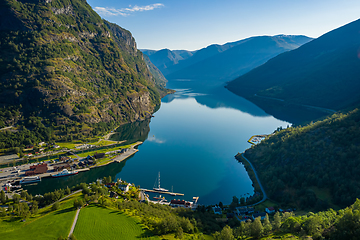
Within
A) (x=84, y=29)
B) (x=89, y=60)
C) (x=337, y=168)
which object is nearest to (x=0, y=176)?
(x=337, y=168)

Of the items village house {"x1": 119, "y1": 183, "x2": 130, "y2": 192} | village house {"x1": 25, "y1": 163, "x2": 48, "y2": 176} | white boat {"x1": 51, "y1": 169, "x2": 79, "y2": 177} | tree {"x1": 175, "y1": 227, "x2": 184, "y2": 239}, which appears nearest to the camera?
tree {"x1": 175, "y1": 227, "x2": 184, "y2": 239}

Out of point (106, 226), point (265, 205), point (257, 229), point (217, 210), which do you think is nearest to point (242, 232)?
point (257, 229)

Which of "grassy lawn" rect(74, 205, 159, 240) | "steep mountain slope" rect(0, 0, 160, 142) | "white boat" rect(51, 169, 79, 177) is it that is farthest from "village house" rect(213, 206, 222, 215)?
Answer: "steep mountain slope" rect(0, 0, 160, 142)

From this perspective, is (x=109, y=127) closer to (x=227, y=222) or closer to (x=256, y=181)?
(x=256, y=181)

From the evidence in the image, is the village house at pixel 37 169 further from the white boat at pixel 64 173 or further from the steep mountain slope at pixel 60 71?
the steep mountain slope at pixel 60 71

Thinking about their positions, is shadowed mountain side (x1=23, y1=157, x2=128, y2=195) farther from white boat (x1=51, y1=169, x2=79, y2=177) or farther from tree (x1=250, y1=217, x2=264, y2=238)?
tree (x1=250, y1=217, x2=264, y2=238)

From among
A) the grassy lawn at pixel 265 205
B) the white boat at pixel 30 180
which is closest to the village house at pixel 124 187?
the white boat at pixel 30 180
